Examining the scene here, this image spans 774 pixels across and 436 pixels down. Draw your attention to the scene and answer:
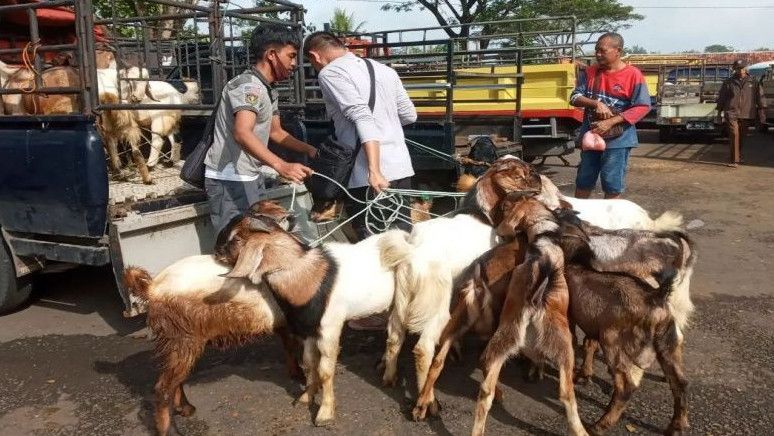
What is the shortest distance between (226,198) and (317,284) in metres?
1.05

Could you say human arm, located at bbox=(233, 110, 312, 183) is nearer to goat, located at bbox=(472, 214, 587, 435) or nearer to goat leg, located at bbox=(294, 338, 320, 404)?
goat leg, located at bbox=(294, 338, 320, 404)

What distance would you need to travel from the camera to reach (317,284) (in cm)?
329

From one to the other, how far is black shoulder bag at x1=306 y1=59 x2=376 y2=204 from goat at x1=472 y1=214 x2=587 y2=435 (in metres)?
1.48

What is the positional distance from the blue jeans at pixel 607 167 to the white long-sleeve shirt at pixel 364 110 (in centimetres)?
191

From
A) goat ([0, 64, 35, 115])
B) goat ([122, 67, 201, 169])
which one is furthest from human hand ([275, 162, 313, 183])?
goat ([122, 67, 201, 169])

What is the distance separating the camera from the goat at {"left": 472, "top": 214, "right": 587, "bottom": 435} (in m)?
3.04

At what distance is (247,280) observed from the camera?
3.41 meters

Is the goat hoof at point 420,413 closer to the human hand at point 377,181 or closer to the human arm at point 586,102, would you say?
the human hand at point 377,181

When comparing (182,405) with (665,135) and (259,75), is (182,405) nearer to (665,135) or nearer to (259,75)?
(259,75)

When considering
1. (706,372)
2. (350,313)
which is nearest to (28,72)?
(350,313)

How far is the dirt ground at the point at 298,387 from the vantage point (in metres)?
3.46

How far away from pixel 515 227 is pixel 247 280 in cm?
147

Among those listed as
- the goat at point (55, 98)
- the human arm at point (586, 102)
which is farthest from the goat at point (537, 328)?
the goat at point (55, 98)

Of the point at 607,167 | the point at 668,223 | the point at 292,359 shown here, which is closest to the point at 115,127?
the point at 292,359
